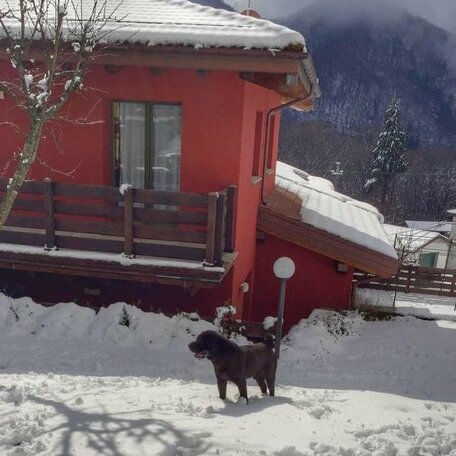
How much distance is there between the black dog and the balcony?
1490mm

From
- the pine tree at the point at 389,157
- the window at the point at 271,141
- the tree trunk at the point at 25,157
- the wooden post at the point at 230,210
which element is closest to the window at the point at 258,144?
the window at the point at 271,141

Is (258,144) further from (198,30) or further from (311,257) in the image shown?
(198,30)

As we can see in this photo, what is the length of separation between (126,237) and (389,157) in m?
45.7

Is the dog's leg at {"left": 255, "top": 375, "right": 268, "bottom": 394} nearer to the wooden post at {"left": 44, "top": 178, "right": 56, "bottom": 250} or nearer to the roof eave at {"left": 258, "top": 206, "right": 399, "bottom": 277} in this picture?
the wooden post at {"left": 44, "top": 178, "right": 56, "bottom": 250}

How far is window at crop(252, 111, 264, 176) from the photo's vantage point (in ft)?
30.0

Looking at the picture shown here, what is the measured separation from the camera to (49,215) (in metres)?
6.72

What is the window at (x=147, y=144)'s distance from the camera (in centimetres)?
748

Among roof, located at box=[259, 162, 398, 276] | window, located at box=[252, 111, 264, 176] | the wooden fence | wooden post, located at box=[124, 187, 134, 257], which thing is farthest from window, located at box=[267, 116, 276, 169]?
the wooden fence

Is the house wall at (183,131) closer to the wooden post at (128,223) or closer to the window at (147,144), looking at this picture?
the window at (147,144)

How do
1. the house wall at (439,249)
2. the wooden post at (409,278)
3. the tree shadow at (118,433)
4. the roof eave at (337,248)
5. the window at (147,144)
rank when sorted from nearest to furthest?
the tree shadow at (118,433) → the window at (147,144) → the roof eave at (337,248) → the wooden post at (409,278) → the house wall at (439,249)

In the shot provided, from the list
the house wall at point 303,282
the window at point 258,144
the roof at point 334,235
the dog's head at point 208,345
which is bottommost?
the house wall at point 303,282

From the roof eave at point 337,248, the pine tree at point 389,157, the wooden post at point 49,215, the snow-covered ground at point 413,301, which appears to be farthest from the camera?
the pine tree at point 389,157

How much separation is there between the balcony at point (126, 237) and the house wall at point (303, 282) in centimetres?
249

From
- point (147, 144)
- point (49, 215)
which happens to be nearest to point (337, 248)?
point (147, 144)
